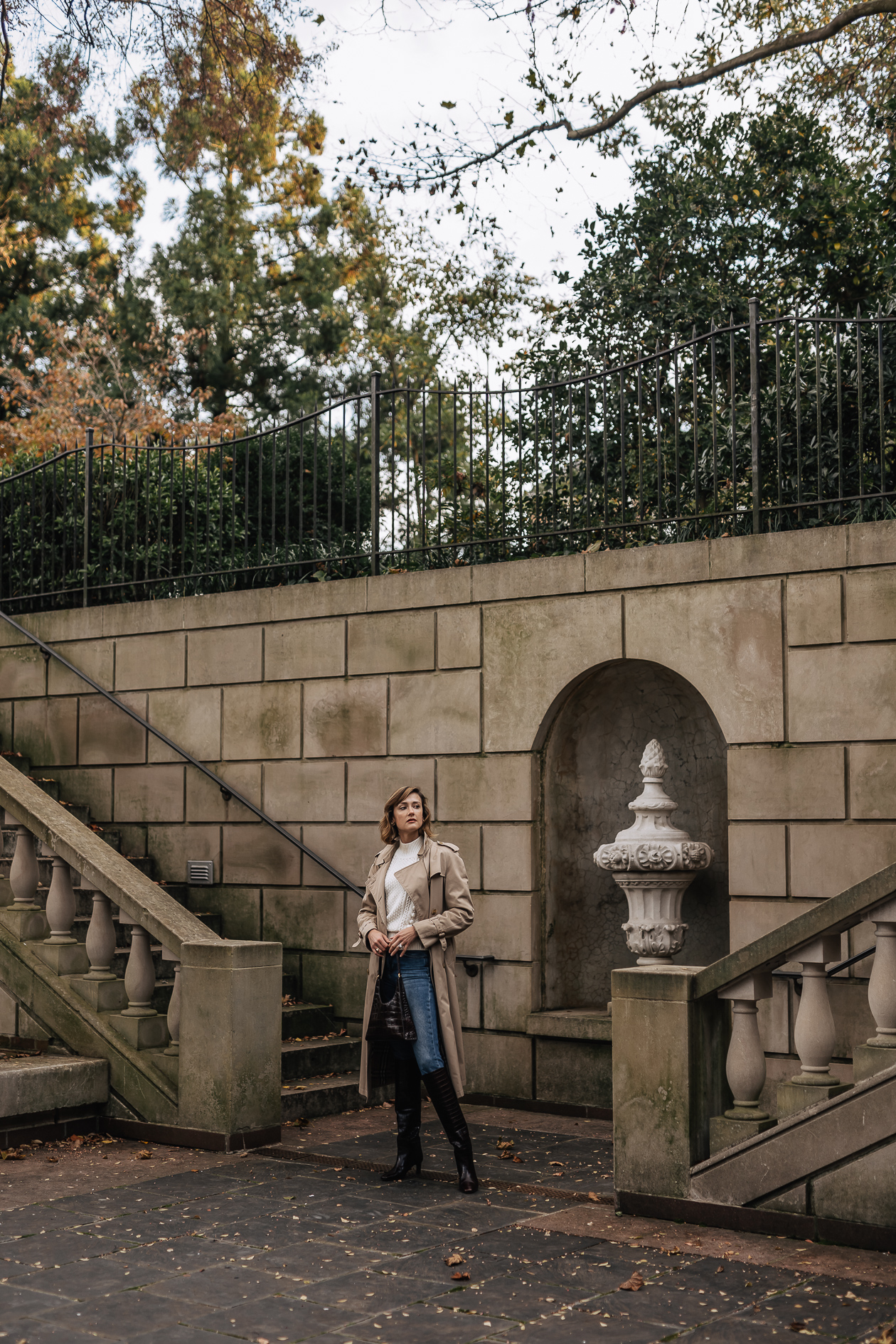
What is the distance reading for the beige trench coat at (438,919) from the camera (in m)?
6.43

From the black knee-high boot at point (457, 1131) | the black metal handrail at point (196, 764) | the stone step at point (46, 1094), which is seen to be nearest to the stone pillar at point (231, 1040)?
the stone step at point (46, 1094)

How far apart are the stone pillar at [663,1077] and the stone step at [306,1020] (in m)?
3.53

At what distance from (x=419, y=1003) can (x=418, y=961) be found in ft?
0.65

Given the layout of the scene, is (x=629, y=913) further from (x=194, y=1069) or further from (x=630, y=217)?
(x=630, y=217)

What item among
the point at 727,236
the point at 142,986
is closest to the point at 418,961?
the point at 142,986

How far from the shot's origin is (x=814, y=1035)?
5.70 metres

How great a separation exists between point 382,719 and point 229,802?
4.92ft

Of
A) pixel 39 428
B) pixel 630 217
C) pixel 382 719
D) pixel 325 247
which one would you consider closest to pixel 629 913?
pixel 382 719

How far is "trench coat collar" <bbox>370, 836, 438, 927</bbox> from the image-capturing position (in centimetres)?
653

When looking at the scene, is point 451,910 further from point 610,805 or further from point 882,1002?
point 610,805

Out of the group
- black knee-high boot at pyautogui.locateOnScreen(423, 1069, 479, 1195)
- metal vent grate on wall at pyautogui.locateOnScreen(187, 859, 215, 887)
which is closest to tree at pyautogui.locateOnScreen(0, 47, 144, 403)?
metal vent grate on wall at pyautogui.locateOnScreen(187, 859, 215, 887)

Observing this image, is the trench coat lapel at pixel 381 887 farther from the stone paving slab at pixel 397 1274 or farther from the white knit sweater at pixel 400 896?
the stone paving slab at pixel 397 1274

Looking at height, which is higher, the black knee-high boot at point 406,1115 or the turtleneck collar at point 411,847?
the turtleneck collar at point 411,847

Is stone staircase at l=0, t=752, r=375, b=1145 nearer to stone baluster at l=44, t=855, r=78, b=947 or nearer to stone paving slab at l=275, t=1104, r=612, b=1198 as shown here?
stone baluster at l=44, t=855, r=78, b=947
